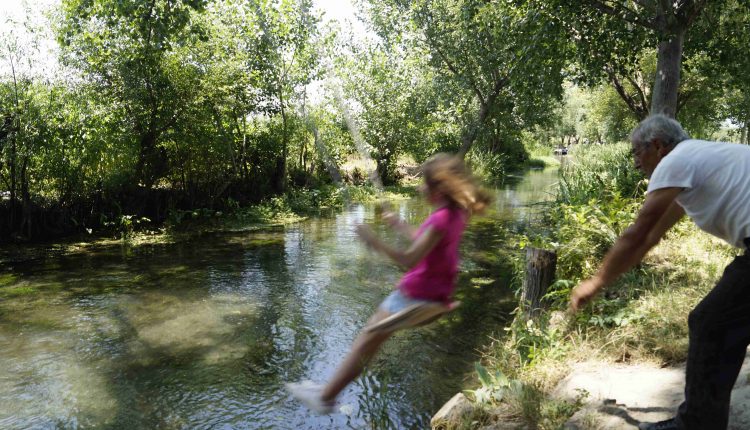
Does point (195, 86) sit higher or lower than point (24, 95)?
higher

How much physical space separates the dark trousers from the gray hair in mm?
718

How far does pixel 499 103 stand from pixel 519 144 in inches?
1072

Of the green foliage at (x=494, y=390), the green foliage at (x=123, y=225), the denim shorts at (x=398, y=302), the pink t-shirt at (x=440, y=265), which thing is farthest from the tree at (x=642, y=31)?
the green foliage at (x=123, y=225)

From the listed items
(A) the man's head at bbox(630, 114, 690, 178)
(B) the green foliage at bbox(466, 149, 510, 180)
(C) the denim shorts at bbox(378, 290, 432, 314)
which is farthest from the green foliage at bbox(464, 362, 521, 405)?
(B) the green foliage at bbox(466, 149, 510, 180)

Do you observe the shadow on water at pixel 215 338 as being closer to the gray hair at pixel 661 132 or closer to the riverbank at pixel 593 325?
the riverbank at pixel 593 325

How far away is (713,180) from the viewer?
8.72 feet

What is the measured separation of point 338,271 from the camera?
11328 millimetres

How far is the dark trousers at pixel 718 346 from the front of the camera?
2.70 meters

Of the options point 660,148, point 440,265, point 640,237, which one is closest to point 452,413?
point 440,265

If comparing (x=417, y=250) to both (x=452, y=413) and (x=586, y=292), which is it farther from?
(x=452, y=413)

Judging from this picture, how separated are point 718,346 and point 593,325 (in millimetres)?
3132

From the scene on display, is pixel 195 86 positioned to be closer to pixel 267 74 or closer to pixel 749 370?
pixel 267 74

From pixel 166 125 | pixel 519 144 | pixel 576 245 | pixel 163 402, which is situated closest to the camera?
pixel 163 402

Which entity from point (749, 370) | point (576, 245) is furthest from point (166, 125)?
point (749, 370)
